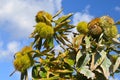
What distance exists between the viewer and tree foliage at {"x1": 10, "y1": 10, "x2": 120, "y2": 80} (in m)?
3.92

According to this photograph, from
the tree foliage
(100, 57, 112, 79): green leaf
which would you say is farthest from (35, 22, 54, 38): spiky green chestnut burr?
(100, 57, 112, 79): green leaf

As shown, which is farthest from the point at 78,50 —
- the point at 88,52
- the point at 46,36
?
the point at 46,36

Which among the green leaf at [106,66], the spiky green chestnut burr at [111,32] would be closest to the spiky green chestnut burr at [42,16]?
the spiky green chestnut burr at [111,32]

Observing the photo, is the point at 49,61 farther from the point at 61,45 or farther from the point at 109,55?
the point at 109,55

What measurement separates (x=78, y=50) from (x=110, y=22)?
0.44 meters

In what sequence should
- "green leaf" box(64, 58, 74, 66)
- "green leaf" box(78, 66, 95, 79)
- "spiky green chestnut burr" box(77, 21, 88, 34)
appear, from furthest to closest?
"spiky green chestnut burr" box(77, 21, 88, 34)
"green leaf" box(64, 58, 74, 66)
"green leaf" box(78, 66, 95, 79)

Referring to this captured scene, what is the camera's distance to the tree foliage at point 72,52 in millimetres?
3916

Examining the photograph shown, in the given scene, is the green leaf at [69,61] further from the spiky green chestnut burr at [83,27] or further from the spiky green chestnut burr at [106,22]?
the spiky green chestnut burr at [106,22]

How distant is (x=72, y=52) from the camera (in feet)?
13.5

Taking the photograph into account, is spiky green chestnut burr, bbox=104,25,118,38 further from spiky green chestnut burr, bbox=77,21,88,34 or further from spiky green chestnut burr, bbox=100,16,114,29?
spiky green chestnut burr, bbox=77,21,88,34

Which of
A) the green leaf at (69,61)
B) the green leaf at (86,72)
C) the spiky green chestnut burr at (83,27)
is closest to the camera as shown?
the green leaf at (86,72)

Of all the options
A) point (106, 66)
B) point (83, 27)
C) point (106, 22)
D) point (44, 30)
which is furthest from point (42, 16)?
point (106, 66)

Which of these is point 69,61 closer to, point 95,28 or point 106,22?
point 95,28

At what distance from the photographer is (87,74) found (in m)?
3.89
